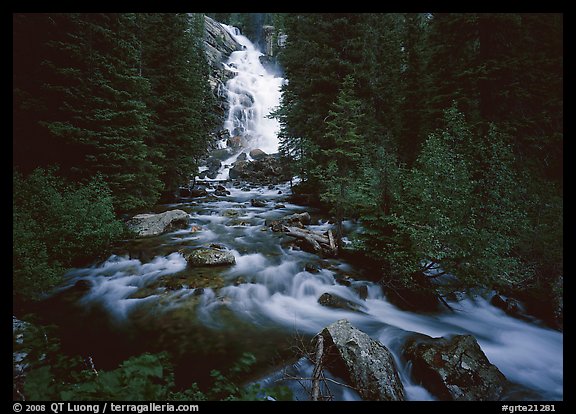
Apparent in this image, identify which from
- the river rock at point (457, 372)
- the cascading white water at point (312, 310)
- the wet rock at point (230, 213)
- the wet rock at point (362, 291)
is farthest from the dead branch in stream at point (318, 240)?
the river rock at point (457, 372)

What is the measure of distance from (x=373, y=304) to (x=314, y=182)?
9.42m

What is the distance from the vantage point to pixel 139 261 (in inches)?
365

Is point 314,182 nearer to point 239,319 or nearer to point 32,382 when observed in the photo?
point 239,319

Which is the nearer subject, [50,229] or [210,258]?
[50,229]

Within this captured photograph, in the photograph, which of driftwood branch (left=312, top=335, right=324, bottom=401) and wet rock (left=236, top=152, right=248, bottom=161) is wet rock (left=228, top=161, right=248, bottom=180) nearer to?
wet rock (left=236, top=152, right=248, bottom=161)

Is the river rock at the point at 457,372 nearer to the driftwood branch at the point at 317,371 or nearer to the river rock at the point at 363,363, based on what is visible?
the river rock at the point at 363,363

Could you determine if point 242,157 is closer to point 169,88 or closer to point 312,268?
point 169,88

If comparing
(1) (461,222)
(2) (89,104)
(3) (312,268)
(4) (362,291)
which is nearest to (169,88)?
(2) (89,104)

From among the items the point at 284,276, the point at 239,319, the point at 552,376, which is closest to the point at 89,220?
the point at 239,319

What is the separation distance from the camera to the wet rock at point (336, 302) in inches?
292

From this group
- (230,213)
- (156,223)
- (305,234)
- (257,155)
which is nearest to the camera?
(305,234)

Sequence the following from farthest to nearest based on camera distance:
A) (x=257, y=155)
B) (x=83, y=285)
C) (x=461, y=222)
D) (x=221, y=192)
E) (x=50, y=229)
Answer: (x=257, y=155) → (x=221, y=192) → (x=83, y=285) → (x=50, y=229) → (x=461, y=222)

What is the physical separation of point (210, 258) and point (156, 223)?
14.9ft

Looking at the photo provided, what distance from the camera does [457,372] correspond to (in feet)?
15.0
